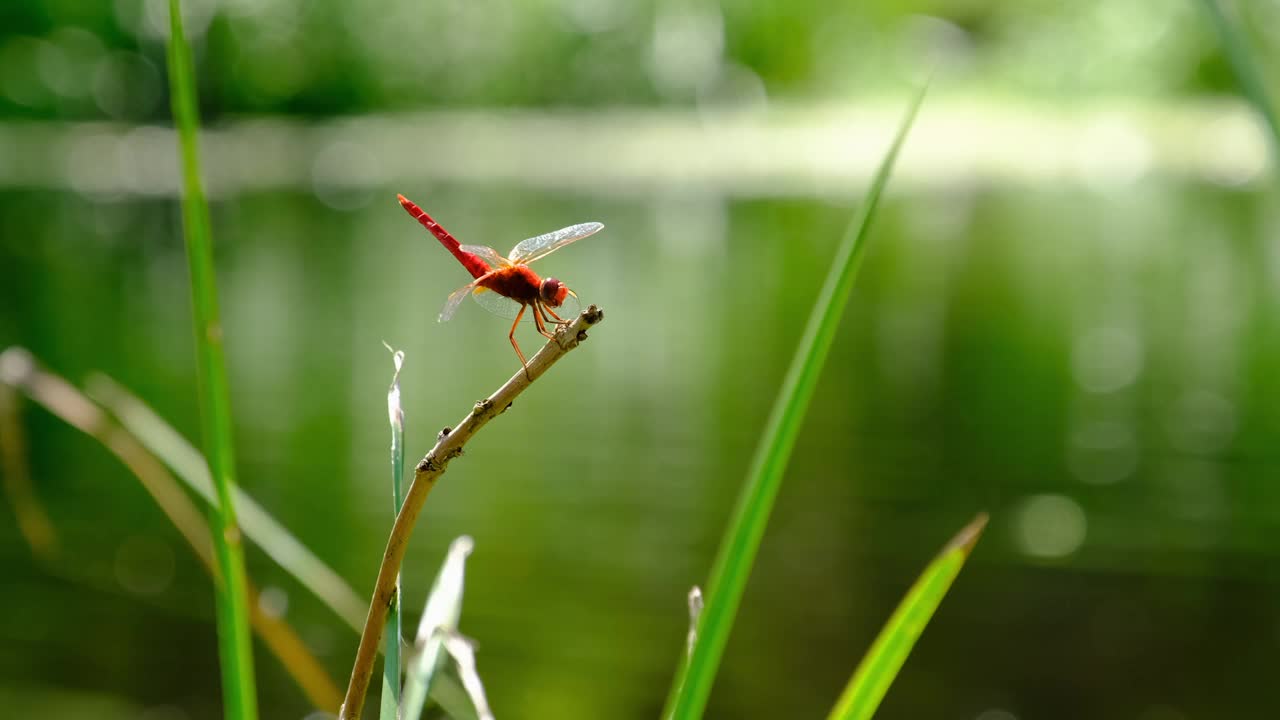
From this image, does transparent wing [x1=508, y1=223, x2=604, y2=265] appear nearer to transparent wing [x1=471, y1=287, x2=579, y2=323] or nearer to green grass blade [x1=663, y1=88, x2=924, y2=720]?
transparent wing [x1=471, y1=287, x2=579, y2=323]

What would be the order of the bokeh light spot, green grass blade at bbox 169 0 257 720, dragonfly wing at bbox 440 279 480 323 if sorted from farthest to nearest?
the bokeh light spot → dragonfly wing at bbox 440 279 480 323 → green grass blade at bbox 169 0 257 720

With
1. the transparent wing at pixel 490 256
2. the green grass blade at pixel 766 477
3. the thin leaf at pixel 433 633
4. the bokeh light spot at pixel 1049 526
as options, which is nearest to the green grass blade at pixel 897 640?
the green grass blade at pixel 766 477

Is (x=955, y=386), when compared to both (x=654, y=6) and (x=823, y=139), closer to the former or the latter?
(x=823, y=139)

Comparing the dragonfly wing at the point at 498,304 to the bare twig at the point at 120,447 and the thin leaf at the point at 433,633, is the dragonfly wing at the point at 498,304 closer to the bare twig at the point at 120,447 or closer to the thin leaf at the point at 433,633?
the thin leaf at the point at 433,633

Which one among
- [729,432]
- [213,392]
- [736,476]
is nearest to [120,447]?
[213,392]

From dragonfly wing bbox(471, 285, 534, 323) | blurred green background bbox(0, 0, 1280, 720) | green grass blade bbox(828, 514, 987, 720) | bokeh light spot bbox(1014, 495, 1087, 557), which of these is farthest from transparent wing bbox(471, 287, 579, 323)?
bokeh light spot bbox(1014, 495, 1087, 557)

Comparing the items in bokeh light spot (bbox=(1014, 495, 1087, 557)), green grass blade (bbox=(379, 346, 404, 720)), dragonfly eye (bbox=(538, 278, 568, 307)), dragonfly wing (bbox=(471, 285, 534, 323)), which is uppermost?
bokeh light spot (bbox=(1014, 495, 1087, 557))

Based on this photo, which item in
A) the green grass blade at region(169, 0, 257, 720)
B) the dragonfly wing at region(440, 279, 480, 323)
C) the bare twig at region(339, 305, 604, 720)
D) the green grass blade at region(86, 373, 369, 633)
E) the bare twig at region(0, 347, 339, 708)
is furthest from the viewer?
the bare twig at region(0, 347, 339, 708)
